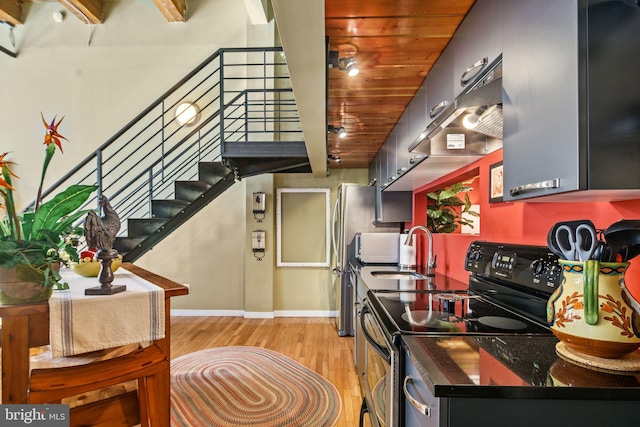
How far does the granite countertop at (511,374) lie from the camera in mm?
699

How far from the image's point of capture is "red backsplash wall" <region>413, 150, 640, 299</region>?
102 cm

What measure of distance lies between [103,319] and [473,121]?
168 centimetres

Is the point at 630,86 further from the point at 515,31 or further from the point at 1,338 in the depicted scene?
the point at 1,338

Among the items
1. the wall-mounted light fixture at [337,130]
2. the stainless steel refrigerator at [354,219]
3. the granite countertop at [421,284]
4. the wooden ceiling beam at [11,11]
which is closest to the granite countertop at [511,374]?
the granite countertop at [421,284]

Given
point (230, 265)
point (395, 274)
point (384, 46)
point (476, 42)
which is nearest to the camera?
point (476, 42)

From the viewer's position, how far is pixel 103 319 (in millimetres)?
1237

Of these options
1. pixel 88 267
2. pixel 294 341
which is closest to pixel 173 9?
pixel 88 267

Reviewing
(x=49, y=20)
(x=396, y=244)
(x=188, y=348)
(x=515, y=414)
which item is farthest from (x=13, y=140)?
(x=515, y=414)

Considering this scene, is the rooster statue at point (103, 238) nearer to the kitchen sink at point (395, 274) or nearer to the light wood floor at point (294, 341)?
the light wood floor at point (294, 341)

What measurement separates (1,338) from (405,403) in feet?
4.71

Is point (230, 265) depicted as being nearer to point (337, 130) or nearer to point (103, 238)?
point (337, 130)

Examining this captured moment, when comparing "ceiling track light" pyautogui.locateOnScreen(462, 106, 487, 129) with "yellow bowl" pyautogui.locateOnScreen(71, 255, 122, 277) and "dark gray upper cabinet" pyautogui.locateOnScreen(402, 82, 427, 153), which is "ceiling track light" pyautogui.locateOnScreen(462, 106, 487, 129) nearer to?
"dark gray upper cabinet" pyautogui.locateOnScreen(402, 82, 427, 153)

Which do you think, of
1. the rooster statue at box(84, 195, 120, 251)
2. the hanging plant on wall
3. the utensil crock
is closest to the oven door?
the utensil crock

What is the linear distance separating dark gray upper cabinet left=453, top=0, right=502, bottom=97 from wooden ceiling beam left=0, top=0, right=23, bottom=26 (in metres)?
6.08
